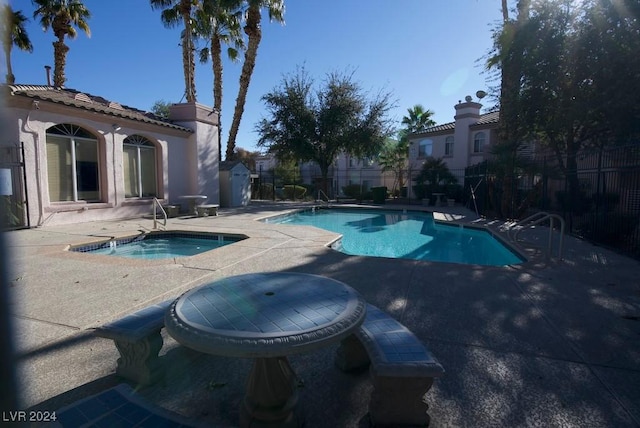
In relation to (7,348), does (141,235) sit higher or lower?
lower

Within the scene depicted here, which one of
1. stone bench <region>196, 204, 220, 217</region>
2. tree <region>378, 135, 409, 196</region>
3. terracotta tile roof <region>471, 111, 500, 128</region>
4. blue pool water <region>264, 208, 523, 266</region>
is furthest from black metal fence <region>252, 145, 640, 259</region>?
stone bench <region>196, 204, 220, 217</region>

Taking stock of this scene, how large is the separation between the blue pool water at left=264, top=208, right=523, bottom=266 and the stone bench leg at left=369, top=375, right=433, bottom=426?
596 centimetres

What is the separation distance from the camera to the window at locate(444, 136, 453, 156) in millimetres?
25156

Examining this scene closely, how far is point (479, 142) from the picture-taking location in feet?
77.2

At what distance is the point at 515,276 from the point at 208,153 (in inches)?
565

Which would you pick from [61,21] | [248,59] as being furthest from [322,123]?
[61,21]

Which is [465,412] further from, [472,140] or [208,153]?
[472,140]

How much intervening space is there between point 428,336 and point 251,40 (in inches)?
842

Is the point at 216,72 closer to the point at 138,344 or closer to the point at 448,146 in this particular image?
the point at 448,146

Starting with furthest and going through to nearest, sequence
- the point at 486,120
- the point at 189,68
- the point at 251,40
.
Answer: the point at 486,120 → the point at 251,40 → the point at 189,68

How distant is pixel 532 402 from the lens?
236 cm

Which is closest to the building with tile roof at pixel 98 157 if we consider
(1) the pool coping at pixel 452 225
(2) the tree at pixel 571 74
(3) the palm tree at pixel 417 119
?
(1) the pool coping at pixel 452 225

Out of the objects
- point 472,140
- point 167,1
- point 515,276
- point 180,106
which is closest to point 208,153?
point 180,106

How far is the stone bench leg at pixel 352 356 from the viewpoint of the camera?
8.86ft
